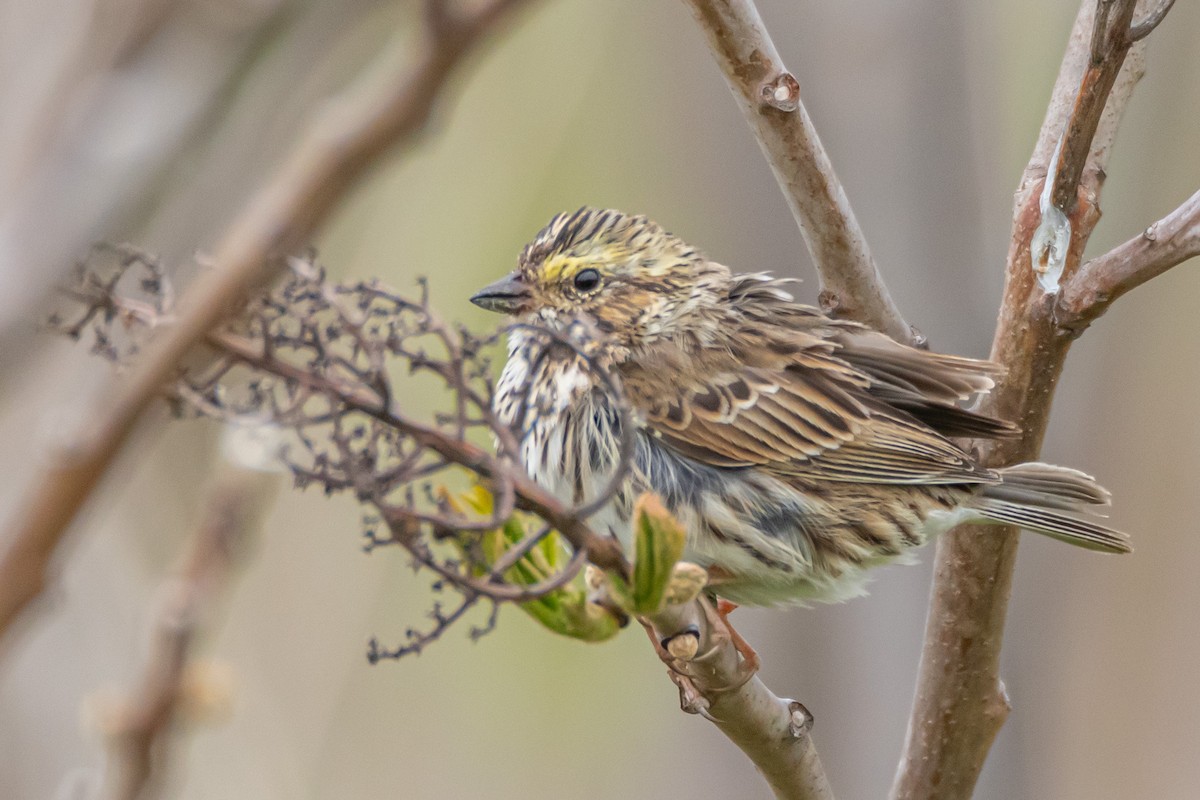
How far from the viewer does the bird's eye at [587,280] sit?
13.1ft

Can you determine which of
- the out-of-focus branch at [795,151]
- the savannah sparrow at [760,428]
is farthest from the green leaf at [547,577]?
the out-of-focus branch at [795,151]

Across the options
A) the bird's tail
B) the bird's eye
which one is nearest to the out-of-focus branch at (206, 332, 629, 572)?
the bird's tail

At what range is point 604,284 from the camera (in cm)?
404

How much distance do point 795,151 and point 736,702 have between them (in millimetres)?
1311

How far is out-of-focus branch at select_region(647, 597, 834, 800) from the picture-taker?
7.86 ft

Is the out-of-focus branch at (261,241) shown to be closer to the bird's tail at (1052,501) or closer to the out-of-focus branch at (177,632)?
the out-of-focus branch at (177,632)

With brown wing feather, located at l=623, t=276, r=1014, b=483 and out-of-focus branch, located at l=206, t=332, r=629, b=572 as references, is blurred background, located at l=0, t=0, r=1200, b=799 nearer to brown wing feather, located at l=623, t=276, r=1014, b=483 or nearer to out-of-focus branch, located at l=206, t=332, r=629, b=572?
out-of-focus branch, located at l=206, t=332, r=629, b=572

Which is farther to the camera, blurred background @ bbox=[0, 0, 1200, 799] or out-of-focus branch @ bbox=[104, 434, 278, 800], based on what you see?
blurred background @ bbox=[0, 0, 1200, 799]

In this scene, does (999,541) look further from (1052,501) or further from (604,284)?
(604,284)

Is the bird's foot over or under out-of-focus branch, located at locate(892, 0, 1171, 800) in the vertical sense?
under

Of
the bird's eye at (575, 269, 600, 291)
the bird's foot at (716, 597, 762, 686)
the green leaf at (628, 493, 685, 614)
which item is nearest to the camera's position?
the green leaf at (628, 493, 685, 614)

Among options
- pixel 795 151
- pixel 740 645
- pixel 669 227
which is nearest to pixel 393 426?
pixel 740 645

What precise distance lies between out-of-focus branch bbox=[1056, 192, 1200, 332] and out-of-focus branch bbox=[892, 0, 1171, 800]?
6cm

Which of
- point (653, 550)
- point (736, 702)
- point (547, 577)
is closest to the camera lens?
point (653, 550)
